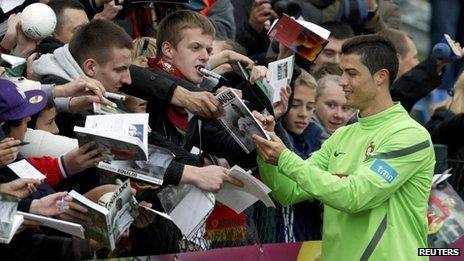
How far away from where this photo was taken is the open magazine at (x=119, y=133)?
8.13 meters

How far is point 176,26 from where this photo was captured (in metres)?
9.85

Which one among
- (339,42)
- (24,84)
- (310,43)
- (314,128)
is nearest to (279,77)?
(310,43)

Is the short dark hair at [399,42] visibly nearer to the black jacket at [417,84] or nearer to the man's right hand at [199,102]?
the black jacket at [417,84]

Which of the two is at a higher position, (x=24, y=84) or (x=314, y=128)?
(x=24, y=84)

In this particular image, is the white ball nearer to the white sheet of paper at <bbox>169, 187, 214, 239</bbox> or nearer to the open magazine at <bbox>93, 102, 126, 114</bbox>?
the open magazine at <bbox>93, 102, 126, 114</bbox>

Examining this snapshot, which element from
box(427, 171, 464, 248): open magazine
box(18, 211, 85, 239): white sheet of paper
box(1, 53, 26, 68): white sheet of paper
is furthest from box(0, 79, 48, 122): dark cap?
box(427, 171, 464, 248): open magazine

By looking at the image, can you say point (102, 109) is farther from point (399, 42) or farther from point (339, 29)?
point (399, 42)

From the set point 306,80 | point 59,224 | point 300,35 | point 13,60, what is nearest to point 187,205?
point 59,224

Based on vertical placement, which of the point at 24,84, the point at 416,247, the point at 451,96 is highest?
the point at 24,84

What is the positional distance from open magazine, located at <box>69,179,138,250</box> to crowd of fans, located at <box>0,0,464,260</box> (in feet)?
0.26

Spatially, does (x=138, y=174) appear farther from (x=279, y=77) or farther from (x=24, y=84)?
(x=279, y=77)

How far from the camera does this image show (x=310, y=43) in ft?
33.6

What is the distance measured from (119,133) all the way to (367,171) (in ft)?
5.09

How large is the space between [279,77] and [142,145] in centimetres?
221
